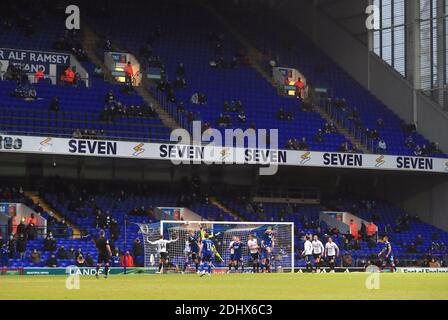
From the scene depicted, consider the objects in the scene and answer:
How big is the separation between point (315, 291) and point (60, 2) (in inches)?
1347

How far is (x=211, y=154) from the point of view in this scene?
45031 mm

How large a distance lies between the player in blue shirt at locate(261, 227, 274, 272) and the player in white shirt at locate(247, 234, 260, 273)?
0.81 meters

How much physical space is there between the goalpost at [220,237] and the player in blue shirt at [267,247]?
21 centimetres

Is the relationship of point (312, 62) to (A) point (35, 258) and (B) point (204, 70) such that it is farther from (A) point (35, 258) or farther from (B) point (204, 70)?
(A) point (35, 258)

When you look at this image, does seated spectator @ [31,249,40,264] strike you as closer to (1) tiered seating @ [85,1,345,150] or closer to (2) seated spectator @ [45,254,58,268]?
(2) seated spectator @ [45,254,58,268]

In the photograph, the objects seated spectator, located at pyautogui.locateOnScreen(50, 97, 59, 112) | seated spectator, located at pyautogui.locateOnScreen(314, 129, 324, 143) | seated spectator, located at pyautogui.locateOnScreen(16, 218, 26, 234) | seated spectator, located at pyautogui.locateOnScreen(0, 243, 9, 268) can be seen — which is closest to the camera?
seated spectator, located at pyautogui.locateOnScreen(0, 243, 9, 268)

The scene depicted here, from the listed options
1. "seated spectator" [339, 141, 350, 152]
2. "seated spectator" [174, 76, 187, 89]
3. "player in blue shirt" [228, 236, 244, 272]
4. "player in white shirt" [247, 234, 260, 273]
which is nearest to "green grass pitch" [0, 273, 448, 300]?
"player in white shirt" [247, 234, 260, 273]

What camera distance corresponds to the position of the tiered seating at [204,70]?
49.7 metres

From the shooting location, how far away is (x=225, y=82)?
52.9m

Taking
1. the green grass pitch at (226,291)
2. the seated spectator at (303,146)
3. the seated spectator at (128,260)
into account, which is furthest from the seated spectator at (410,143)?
the green grass pitch at (226,291)

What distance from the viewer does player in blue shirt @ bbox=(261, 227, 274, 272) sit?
39938mm

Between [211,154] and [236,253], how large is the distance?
7321 millimetres

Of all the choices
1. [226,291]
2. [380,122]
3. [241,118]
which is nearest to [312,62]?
[380,122]

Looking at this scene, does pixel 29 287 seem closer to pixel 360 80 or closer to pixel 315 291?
pixel 315 291
